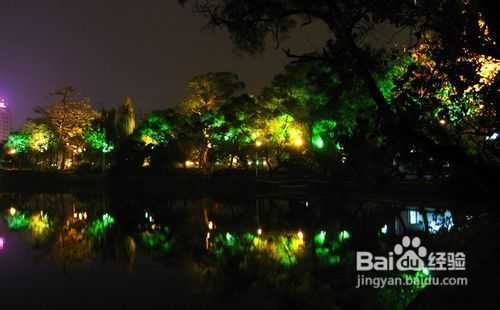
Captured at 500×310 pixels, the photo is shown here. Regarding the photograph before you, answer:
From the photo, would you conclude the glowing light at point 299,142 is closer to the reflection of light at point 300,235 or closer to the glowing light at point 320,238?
the reflection of light at point 300,235

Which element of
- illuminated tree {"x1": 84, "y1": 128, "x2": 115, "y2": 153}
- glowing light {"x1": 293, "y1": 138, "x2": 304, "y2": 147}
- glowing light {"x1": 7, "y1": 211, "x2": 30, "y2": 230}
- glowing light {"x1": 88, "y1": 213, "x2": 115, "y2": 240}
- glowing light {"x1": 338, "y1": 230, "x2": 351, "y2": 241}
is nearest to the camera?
glowing light {"x1": 338, "y1": 230, "x2": 351, "y2": 241}

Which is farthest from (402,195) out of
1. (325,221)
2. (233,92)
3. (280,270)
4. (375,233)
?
(233,92)

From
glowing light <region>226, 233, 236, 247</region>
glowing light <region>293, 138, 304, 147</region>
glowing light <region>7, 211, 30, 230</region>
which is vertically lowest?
glowing light <region>226, 233, 236, 247</region>

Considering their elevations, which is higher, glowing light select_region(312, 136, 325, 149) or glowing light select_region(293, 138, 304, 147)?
glowing light select_region(293, 138, 304, 147)

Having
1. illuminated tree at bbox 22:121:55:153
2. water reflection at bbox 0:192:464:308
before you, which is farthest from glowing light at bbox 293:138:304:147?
illuminated tree at bbox 22:121:55:153

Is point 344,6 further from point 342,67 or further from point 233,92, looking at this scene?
point 233,92

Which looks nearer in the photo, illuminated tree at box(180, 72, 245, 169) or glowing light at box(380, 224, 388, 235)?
glowing light at box(380, 224, 388, 235)

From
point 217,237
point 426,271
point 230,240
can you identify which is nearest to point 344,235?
point 230,240

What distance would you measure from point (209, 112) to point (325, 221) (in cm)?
2207

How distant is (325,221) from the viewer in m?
18.1

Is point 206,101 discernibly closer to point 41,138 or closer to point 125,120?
point 125,120

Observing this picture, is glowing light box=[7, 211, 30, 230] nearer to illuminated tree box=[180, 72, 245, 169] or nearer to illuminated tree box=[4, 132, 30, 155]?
illuminated tree box=[180, 72, 245, 169]

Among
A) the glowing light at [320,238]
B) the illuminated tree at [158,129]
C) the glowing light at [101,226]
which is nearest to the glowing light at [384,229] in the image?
the glowing light at [320,238]

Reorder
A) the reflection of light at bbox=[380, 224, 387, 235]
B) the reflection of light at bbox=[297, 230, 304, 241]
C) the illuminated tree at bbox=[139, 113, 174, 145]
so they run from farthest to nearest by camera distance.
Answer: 1. the illuminated tree at bbox=[139, 113, 174, 145]
2. the reflection of light at bbox=[380, 224, 387, 235]
3. the reflection of light at bbox=[297, 230, 304, 241]
